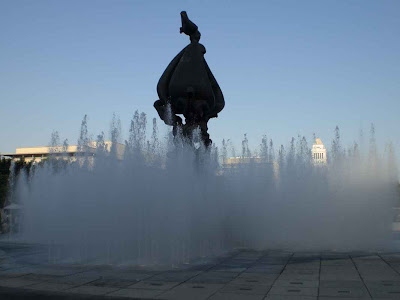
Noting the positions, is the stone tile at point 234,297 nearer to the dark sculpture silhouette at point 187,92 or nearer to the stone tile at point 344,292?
the stone tile at point 344,292

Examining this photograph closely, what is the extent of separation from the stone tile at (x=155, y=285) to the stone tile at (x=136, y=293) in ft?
0.71

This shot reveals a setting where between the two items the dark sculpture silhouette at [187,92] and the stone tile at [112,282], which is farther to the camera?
the dark sculpture silhouette at [187,92]

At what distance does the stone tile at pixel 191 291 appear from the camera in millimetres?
5742

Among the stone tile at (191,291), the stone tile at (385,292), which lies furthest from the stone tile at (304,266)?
the stone tile at (191,291)

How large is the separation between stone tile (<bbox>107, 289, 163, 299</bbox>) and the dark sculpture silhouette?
8.55 m

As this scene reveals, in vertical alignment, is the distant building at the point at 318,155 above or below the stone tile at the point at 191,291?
above

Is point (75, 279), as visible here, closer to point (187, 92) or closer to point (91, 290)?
point (91, 290)

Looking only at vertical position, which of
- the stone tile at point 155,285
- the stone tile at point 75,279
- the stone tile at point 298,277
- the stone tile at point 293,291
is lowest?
the stone tile at point 298,277

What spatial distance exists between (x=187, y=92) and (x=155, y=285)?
868 cm

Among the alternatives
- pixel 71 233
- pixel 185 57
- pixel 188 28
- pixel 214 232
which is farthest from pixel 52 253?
pixel 188 28

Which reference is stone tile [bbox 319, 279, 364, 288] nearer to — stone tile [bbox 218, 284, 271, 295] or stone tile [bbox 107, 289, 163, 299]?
stone tile [bbox 218, 284, 271, 295]

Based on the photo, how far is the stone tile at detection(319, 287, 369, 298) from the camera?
560cm

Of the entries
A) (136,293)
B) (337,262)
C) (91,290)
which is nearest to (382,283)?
(337,262)

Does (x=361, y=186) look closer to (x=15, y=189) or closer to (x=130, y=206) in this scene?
(x=130, y=206)
